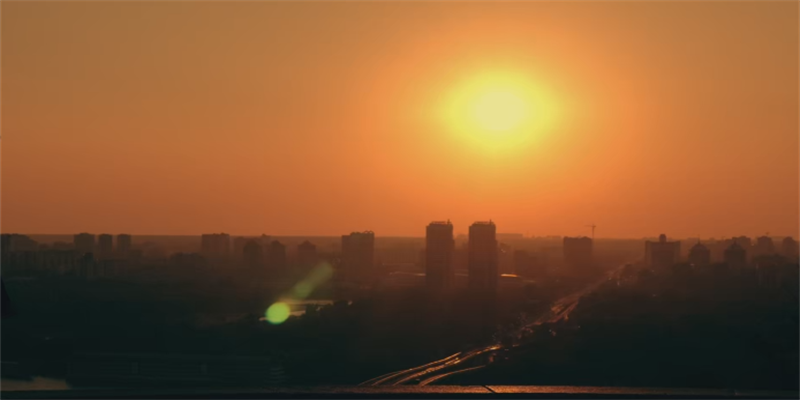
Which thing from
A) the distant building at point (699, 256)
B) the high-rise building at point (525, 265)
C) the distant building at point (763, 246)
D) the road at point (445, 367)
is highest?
the distant building at point (763, 246)

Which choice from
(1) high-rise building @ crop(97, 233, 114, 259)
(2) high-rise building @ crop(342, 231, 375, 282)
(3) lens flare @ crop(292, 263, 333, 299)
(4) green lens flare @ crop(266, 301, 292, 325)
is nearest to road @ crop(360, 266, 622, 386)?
(4) green lens flare @ crop(266, 301, 292, 325)

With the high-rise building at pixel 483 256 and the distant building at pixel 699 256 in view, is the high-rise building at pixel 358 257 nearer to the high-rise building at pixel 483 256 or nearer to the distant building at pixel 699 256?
the high-rise building at pixel 483 256

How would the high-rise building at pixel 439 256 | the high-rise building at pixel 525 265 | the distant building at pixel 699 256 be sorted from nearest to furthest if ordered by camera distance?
1. the high-rise building at pixel 439 256
2. the distant building at pixel 699 256
3. the high-rise building at pixel 525 265

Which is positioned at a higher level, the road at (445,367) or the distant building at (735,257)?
the distant building at (735,257)

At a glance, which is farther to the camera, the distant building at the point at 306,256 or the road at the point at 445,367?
the distant building at the point at 306,256

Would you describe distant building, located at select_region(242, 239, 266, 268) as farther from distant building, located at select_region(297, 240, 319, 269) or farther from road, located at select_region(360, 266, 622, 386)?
road, located at select_region(360, 266, 622, 386)

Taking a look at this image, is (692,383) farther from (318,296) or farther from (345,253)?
(345,253)

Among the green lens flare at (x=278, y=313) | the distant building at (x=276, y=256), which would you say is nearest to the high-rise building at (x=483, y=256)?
the green lens flare at (x=278, y=313)
